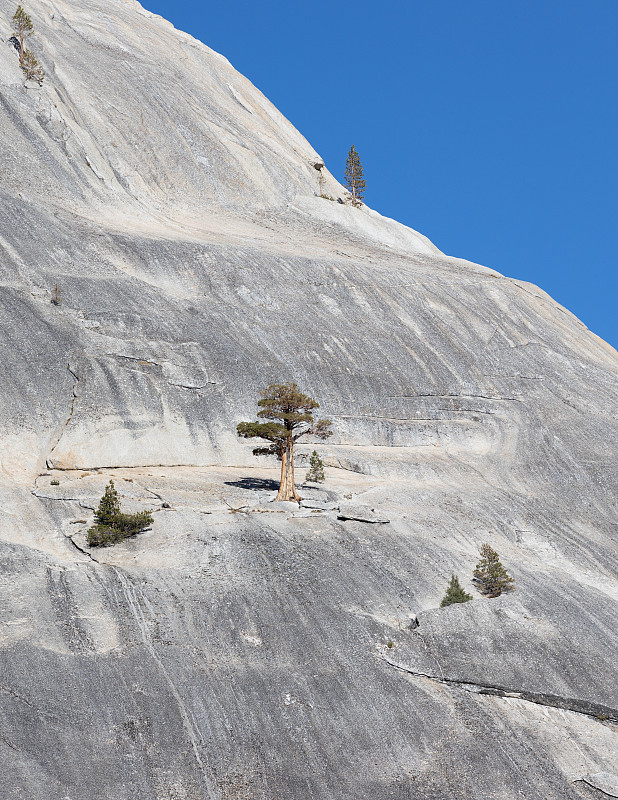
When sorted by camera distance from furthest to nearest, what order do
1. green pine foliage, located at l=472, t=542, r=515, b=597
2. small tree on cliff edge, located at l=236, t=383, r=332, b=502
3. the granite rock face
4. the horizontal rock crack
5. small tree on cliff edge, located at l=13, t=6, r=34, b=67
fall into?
1. small tree on cliff edge, located at l=13, t=6, r=34, b=67
2. small tree on cliff edge, located at l=236, t=383, r=332, b=502
3. green pine foliage, located at l=472, t=542, r=515, b=597
4. the horizontal rock crack
5. the granite rock face

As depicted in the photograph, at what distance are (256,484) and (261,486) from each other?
357mm

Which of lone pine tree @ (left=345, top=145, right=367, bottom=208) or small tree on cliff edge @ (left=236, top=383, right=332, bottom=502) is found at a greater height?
lone pine tree @ (left=345, top=145, right=367, bottom=208)

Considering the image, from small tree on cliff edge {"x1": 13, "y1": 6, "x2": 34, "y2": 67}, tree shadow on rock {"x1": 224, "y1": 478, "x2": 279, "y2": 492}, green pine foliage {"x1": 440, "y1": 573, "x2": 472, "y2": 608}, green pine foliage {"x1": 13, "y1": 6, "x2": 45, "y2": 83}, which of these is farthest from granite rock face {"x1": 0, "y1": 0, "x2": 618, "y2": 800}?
small tree on cliff edge {"x1": 13, "y1": 6, "x2": 34, "y2": 67}

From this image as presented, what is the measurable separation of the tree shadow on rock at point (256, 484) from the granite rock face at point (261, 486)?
0.85 feet

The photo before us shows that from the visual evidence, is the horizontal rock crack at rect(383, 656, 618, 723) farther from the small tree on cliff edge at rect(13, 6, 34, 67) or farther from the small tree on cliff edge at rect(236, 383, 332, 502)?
the small tree on cliff edge at rect(13, 6, 34, 67)

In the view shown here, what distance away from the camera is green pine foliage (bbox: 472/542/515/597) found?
97.3ft

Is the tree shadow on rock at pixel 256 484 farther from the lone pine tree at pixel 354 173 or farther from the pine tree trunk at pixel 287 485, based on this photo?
the lone pine tree at pixel 354 173

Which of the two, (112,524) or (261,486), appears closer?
(112,524)

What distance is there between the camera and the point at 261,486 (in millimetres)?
37562

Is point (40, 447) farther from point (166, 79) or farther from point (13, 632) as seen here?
point (166, 79)

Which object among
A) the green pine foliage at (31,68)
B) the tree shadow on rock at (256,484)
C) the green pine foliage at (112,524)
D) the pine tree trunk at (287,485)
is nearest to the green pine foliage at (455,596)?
the pine tree trunk at (287,485)

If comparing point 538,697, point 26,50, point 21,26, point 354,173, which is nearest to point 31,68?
point 26,50

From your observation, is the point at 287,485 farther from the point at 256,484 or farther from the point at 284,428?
the point at 256,484

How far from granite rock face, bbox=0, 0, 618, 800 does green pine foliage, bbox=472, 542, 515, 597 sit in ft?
3.61
